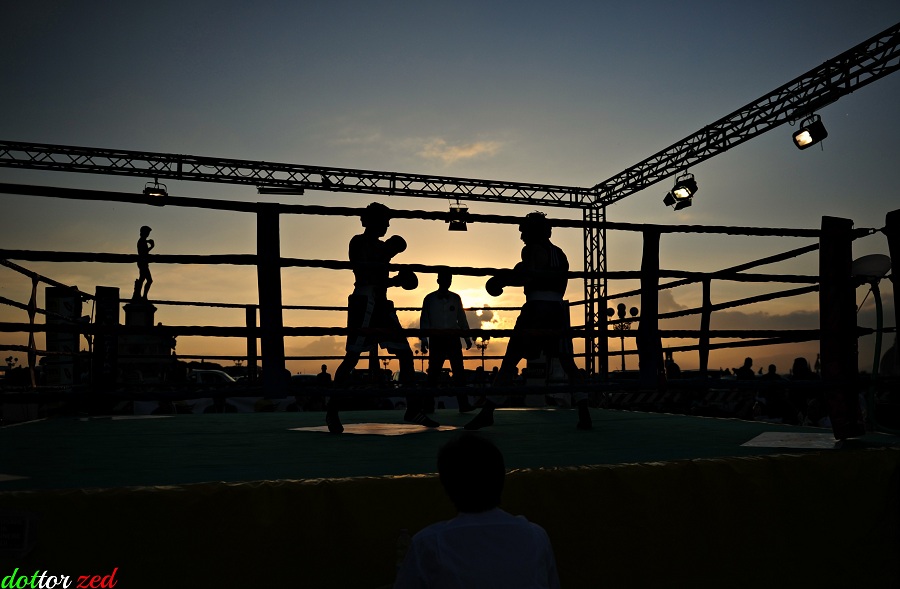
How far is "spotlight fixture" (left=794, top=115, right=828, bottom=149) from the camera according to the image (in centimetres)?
1223

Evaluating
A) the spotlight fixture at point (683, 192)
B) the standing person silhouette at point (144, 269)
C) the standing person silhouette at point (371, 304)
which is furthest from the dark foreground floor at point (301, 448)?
the spotlight fixture at point (683, 192)

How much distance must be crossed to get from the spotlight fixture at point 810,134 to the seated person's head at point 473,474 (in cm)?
1315

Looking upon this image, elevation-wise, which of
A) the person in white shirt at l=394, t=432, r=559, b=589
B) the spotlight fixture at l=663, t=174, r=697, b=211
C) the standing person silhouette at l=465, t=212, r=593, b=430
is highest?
the spotlight fixture at l=663, t=174, r=697, b=211

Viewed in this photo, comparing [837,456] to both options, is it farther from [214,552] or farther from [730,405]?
[730,405]

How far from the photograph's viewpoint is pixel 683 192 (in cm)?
1579

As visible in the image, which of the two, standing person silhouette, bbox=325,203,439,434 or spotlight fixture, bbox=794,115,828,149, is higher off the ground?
spotlight fixture, bbox=794,115,828,149

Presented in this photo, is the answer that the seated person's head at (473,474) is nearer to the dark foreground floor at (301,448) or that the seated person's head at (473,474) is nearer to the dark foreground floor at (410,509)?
the dark foreground floor at (410,509)

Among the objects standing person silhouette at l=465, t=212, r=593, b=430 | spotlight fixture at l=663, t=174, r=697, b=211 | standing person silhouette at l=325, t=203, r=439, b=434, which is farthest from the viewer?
spotlight fixture at l=663, t=174, r=697, b=211

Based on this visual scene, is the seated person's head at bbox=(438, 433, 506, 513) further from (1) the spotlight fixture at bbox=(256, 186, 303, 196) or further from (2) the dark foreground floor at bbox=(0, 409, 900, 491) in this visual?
(1) the spotlight fixture at bbox=(256, 186, 303, 196)

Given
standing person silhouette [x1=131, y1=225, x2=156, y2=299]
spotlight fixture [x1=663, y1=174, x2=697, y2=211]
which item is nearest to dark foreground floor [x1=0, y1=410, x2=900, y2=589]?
standing person silhouette [x1=131, y1=225, x2=156, y2=299]

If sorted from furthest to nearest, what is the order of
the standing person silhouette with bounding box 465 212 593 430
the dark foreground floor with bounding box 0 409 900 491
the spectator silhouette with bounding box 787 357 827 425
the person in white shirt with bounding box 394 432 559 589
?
the spectator silhouette with bounding box 787 357 827 425
the standing person silhouette with bounding box 465 212 593 430
the dark foreground floor with bounding box 0 409 900 491
the person in white shirt with bounding box 394 432 559 589

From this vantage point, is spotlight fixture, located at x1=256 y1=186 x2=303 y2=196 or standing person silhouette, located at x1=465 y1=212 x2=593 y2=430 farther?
spotlight fixture, located at x1=256 y1=186 x2=303 y2=196

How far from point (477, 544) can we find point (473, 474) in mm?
157

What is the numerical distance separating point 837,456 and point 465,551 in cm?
217
